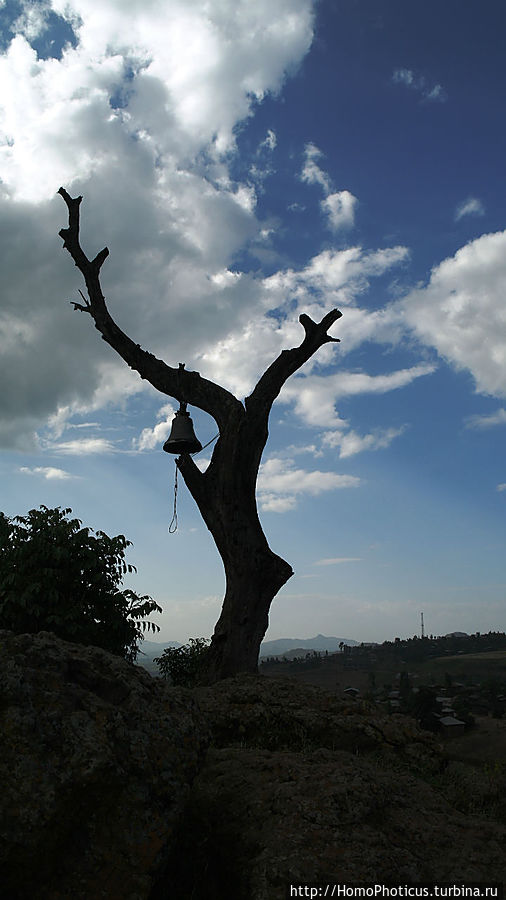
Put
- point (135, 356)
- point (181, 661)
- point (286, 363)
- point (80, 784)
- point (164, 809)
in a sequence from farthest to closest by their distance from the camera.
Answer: point (181, 661) → point (135, 356) → point (286, 363) → point (164, 809) → point (80, 784)

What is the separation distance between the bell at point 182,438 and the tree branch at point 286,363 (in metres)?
1.25

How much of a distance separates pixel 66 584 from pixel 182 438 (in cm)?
392

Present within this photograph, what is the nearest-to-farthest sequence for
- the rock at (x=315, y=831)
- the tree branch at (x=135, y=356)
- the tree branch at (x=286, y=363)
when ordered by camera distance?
the rock at (x=315, y=831), the tree branch at (x=286, y=363), the tree branch at (x=135, y=356)

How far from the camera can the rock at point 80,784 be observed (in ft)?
11.0

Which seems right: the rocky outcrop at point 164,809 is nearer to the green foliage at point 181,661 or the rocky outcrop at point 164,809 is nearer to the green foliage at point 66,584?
the green foliage at point 66,584

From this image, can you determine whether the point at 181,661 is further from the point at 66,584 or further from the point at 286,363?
the point at 286,363

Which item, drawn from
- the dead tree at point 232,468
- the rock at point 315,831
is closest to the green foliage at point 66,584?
the dead tree at point 232,468

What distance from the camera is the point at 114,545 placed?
12727 millimetres

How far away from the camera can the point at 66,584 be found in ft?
40.5

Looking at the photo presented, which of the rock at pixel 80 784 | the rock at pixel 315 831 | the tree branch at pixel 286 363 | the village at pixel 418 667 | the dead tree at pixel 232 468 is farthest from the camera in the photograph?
the village at pixel 418 667

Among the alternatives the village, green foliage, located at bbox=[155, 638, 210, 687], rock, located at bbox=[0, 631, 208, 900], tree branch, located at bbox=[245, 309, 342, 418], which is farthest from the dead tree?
the village

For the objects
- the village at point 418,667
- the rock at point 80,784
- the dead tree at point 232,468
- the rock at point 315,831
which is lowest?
the village at point 418,667

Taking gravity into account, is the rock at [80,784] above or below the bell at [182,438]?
below

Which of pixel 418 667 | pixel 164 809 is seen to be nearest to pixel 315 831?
pixel 164 809
